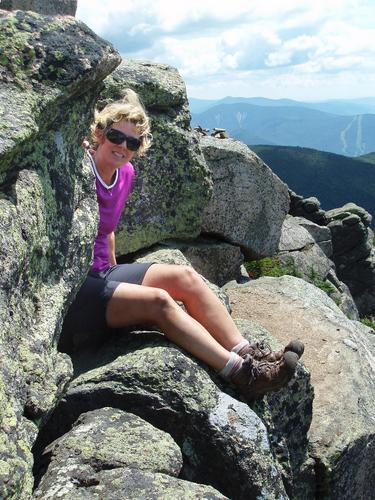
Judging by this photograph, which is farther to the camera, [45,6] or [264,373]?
[45,6]

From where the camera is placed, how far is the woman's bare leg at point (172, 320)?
8812 millimetres

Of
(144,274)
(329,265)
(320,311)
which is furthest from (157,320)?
(329,265)

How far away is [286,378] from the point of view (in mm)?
8883

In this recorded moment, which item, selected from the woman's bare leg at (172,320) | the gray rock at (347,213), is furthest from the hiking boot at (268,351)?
Answer: the gray rock at (347,213)

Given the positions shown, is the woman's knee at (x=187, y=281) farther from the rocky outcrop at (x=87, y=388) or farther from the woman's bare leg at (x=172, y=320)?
the rocky outcrop at (x=87, y=388)

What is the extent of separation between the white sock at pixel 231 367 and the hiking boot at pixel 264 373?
5 centimetres

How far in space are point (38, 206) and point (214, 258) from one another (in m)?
11.1

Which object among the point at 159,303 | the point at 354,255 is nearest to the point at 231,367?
the point at 159,303

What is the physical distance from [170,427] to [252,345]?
69.2 inches

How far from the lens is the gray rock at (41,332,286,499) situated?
8.17 meters

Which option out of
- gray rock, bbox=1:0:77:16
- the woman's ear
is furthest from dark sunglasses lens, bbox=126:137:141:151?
gray rock, bbox=1:0:77:16

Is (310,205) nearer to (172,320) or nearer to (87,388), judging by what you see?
(172,320)

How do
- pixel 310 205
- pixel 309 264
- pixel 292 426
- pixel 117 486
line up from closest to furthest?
pixel 117 486 → pixel 292 426 → pixel 309 264 → pixel 310 205

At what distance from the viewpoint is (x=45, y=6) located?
22.6 m
